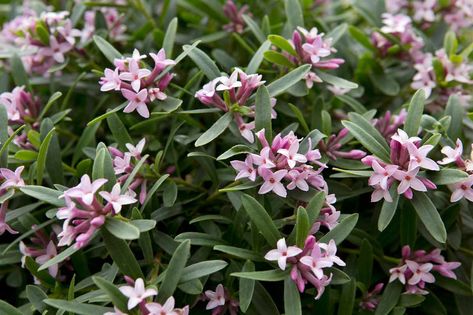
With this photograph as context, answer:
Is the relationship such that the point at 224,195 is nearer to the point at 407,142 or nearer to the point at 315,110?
the point at 315,110

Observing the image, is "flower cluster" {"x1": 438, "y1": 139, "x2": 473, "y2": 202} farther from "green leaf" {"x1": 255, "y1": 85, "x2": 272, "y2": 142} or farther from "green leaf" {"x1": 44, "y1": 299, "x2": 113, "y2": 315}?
"green leaf" {"x1": 44, "y1": 299, "x2": 113, "y2": 315}

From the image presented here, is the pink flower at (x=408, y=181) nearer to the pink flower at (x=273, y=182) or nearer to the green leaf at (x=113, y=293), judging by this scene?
the pink flower at (x=273, y=182)

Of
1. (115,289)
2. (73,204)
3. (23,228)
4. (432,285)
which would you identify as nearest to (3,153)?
(23,228)

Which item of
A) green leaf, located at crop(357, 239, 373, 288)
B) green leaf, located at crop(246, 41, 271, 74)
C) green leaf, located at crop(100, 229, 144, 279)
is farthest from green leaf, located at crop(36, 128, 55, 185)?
green leaf, located at crop(357, 239, 373, 288)

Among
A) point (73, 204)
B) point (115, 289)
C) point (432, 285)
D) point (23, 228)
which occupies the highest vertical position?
point (73, 204)

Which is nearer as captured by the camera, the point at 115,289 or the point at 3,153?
the point at 115,289

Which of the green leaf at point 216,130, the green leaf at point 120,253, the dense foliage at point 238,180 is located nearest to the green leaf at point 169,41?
the dense foliage at point 238,180

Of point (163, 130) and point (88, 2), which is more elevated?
point (88, 2)
